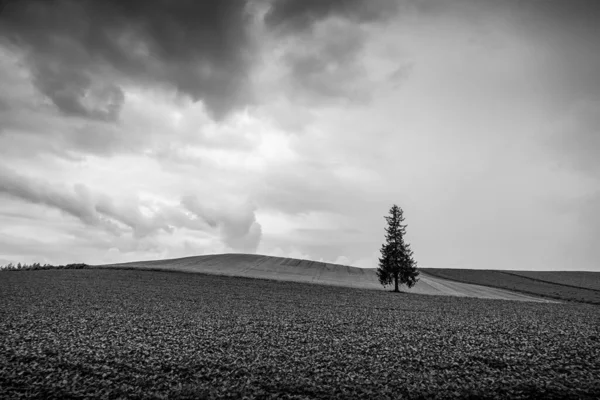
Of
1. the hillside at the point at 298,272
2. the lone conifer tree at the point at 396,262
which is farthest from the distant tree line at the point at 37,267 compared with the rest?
the lone conifer tree at the point at 396,262

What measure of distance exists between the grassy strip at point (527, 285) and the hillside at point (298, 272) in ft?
13.4

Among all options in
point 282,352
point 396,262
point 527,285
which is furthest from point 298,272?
point 282,352

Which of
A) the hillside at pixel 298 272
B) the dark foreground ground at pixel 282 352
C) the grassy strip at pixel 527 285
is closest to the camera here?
the dark foreground ground at pixel 282 352

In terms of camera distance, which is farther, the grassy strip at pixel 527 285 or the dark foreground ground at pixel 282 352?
the grassy strip at pixel 527 285

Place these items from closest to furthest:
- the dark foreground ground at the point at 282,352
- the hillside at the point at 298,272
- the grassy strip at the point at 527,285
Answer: the dark foreground ground at the point at 282,352 → the grassy strip at the point at 527,285 → the hillside at the point at 298,272

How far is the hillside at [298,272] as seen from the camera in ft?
182

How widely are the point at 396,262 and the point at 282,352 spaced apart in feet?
135

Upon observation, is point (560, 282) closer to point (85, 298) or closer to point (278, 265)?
point (278, 265)

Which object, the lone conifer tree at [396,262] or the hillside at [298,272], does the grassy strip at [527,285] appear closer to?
the hillside at [298,272]

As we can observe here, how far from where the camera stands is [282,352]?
16.3 meters

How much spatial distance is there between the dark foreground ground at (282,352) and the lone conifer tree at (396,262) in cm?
2304

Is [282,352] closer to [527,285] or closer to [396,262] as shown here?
[396,262]

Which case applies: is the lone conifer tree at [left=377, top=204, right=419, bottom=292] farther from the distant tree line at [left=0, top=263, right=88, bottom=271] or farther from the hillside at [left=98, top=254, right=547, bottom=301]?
the distant tree line at [left=0, top=263, right=88, bottom=271]

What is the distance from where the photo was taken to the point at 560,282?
234 feet
